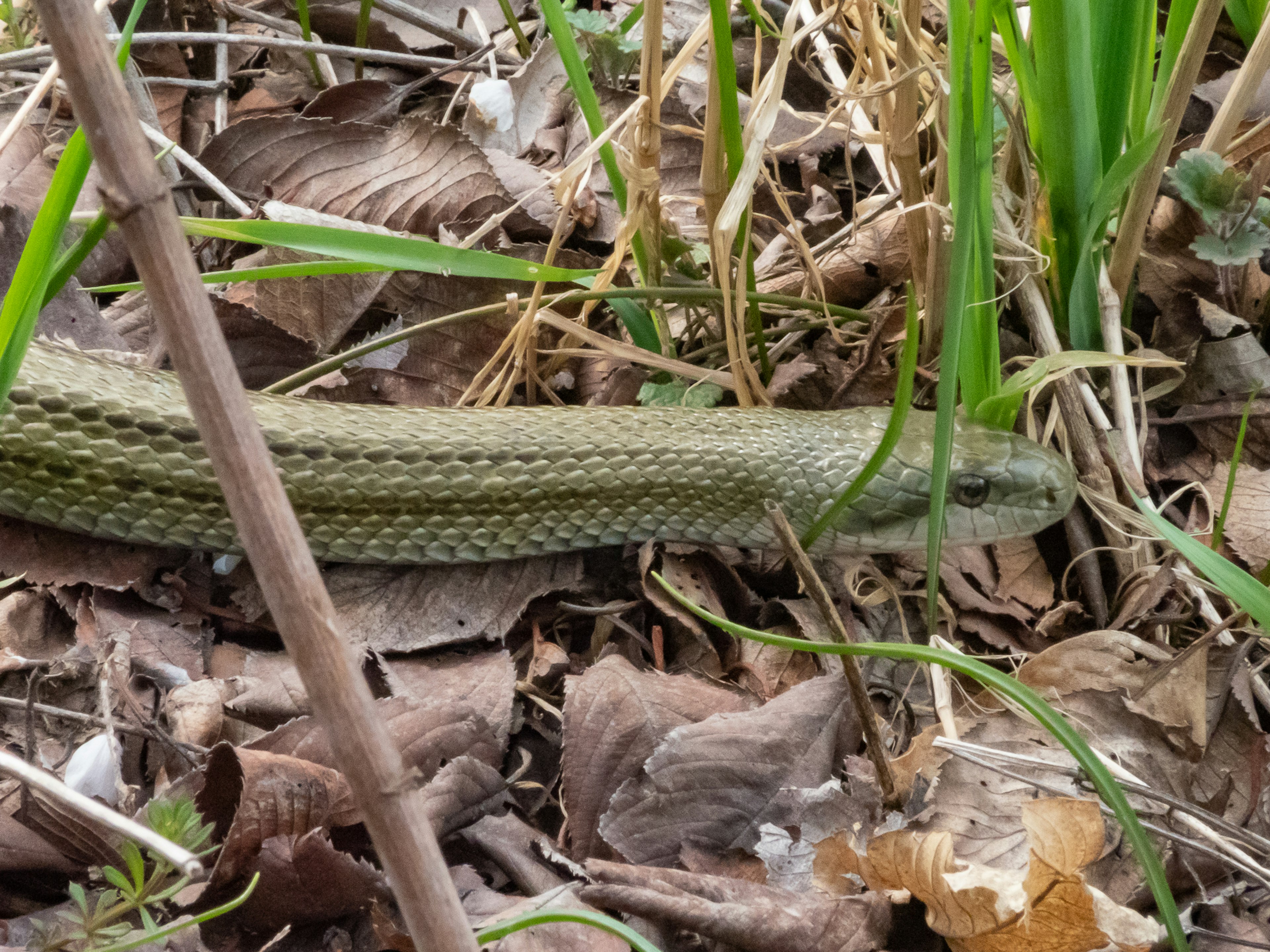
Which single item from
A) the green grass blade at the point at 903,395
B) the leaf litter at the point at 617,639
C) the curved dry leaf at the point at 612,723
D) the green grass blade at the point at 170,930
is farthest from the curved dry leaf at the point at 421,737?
the green grass blade at the point at 903,395

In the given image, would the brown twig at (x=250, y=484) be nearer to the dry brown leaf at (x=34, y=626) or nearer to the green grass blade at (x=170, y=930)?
the green grass blade at (x=170, y=930)

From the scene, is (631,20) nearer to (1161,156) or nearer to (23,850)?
(1161,156)

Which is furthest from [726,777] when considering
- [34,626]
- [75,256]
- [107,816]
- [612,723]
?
[34,626]

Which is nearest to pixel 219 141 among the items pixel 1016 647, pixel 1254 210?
pixel 1016 647

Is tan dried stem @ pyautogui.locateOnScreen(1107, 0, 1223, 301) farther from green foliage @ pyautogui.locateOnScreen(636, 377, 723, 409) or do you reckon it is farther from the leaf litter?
green foliage @ pyautogui.locateOnScreen(636, 377, 723, 409)

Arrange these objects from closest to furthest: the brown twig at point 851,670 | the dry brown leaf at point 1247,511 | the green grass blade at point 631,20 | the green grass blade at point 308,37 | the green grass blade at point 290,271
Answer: the brown twig at point 851,670 < the green grass blade at point 290,271 < the dry brown leaf at point 1247,511 < the green grass blade at point 631,20 < the green grass blade at point 308,37

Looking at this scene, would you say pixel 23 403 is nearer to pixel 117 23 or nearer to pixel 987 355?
pixel 117 23

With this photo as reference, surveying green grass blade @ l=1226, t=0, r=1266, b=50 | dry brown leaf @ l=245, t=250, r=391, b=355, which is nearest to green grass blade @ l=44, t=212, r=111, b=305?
dry brown leaf @ l=245, t=250, r=391, b=355
